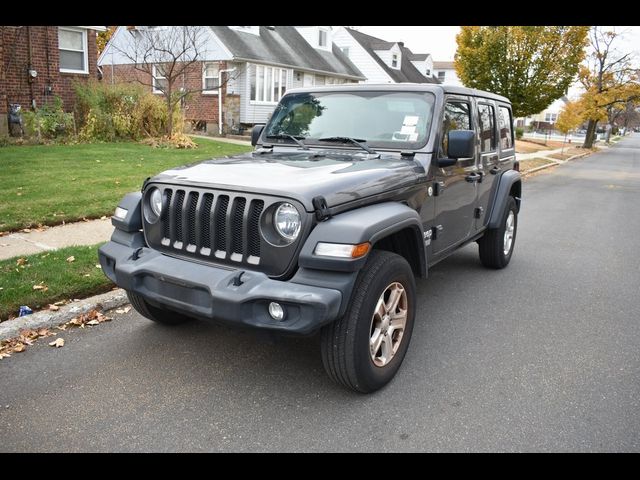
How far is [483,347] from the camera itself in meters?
→ 4.17

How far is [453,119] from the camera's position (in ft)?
15.2

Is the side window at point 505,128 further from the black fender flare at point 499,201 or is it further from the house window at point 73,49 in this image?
the house window at point 73,49

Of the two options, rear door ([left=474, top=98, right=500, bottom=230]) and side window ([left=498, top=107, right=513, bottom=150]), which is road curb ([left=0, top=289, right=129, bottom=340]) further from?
side window ([left=498, top=107, right=513, bottom=150])

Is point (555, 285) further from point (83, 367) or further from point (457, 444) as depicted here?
point (83, 367)

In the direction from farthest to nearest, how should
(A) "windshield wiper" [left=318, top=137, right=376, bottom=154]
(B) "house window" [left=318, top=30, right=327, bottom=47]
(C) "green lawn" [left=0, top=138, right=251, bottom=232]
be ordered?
(B) "house window" [left=318, top=30, right=327, bottom=47]
(C) "green lawn" [left=0, top=138, right=251, bottom=232]
(A) "windshield wiper" [left=318, top=137, right=376, bottom=154]

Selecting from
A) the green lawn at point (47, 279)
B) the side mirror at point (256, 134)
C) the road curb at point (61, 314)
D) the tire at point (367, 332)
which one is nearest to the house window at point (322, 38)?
the side mirror at point (256, 134)

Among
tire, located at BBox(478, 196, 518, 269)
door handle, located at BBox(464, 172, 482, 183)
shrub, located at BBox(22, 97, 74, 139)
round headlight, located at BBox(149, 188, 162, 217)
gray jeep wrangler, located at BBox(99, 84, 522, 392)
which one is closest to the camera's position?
gray jeep wrangler, located at BBox(99, 84, 522, 392)

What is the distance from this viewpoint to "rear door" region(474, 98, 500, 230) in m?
5.30

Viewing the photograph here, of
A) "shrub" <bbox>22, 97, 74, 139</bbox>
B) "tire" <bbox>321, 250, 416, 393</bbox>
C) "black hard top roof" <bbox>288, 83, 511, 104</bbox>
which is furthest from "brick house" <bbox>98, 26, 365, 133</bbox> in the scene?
"tire" <bbox>321, 250, 416, 393</bbox>

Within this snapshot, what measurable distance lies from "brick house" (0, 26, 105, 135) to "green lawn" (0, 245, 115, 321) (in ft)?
36.7

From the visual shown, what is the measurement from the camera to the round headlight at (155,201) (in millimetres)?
3596

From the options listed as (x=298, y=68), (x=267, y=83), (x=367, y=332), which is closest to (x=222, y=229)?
(x=367, y=332)
